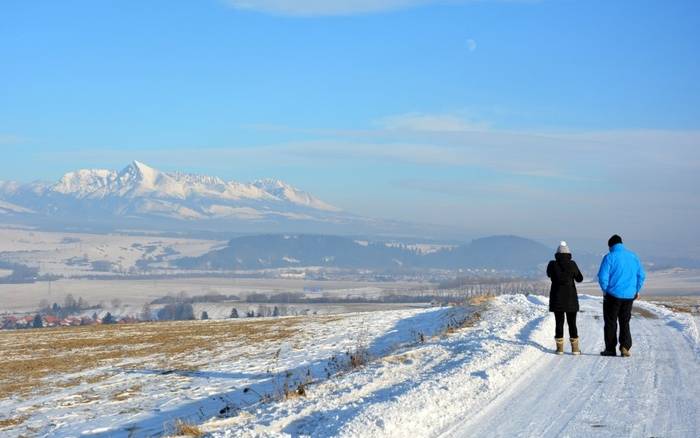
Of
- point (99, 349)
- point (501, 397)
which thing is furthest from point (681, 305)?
point (501, 397)

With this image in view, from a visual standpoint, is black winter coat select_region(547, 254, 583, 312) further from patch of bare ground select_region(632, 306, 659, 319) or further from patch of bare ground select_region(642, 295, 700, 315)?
patch of bare ground select_region(642, 295, 700, 315)

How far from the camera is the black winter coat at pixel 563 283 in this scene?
14695 mm

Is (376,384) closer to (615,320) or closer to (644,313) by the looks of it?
(615,320)

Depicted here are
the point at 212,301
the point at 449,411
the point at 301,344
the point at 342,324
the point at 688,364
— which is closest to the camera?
the point at 449,411

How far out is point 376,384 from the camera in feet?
36.1

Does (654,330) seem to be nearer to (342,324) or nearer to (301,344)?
(301,344)

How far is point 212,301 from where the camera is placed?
168m

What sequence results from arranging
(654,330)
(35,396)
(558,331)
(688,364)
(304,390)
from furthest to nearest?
(654,330) → (35,396) → (558,331) → (688,364) → (304,390)

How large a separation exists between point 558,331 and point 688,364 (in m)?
2.38

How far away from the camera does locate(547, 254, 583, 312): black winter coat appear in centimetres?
1470

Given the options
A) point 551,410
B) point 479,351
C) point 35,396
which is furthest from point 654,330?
point 35,396

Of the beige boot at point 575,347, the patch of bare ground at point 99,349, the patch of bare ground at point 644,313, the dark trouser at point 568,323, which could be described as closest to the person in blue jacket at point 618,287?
the beige boot at point 575,347

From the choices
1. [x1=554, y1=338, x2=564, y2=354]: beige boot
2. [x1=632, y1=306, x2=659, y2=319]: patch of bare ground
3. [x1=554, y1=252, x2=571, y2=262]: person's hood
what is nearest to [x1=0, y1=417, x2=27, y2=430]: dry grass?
[x1=554, y1=338, x2=564, y2=354]: beige boot

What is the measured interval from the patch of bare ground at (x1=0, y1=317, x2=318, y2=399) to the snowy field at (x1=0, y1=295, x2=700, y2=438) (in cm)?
12
